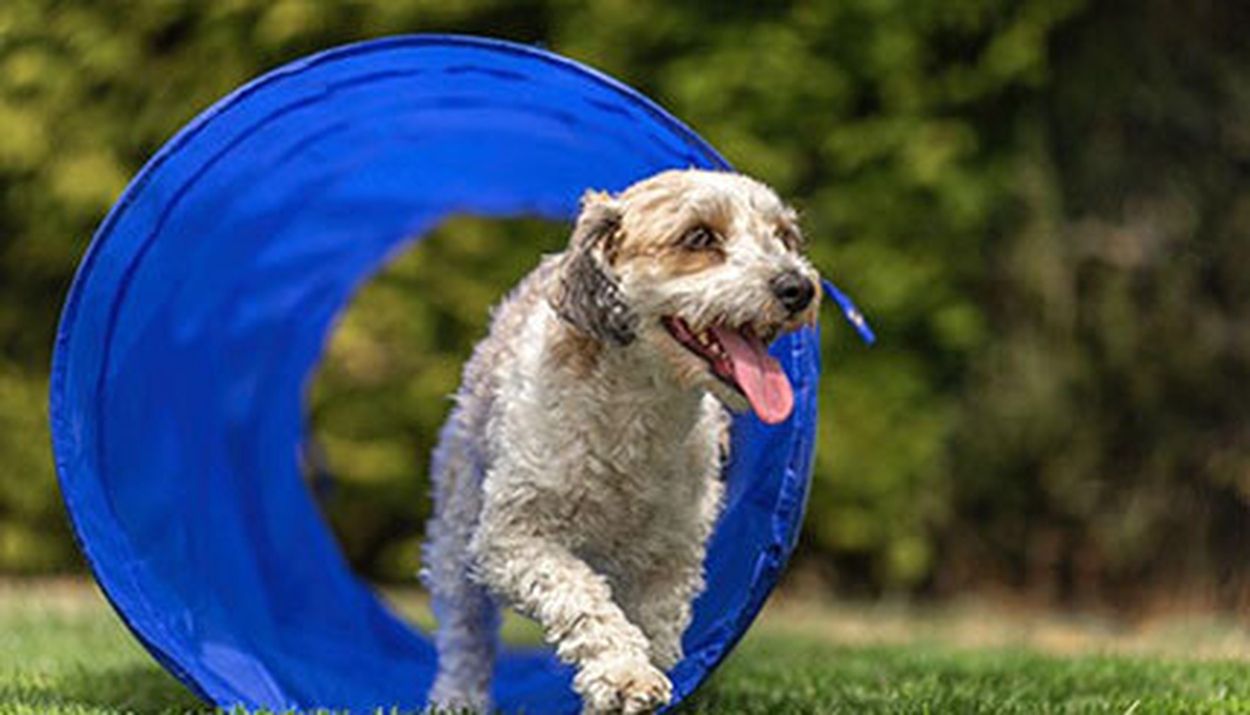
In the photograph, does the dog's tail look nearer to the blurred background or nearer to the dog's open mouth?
the dog's open mouth

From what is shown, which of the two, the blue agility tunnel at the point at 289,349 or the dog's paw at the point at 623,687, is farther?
the blue agility tunnel at the point at 289,349

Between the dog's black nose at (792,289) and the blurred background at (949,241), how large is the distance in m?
4.92

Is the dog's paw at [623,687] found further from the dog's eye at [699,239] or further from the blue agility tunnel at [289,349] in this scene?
the dog's eye at [699,239]

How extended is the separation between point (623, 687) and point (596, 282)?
3.25 feet

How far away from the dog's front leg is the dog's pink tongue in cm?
60

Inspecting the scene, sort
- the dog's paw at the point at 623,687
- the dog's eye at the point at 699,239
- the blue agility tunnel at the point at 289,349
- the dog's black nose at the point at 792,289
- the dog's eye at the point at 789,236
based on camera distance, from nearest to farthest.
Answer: the dog's paw at the point at 623,687, the dog's black nose at the point at 792,289, the dog's eye at the point at 699,239, the dog's eye at the point at 789,236, the blue agility tunnel at the point at 289,349

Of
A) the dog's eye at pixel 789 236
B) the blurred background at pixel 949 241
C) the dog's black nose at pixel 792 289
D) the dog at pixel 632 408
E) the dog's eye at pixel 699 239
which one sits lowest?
the dog at pixel 632 408

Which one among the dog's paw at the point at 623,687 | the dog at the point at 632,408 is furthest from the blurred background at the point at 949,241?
the dog's paw at the point at 623,687

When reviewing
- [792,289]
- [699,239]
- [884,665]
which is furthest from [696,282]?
[884,665]

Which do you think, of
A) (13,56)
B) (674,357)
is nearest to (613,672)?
(674,357)

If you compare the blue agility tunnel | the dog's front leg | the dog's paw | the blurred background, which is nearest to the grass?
the blue agility tunnel

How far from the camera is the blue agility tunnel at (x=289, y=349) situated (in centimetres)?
539

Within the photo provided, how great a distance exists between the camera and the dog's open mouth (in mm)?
4738

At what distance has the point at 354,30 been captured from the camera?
9898 mm
